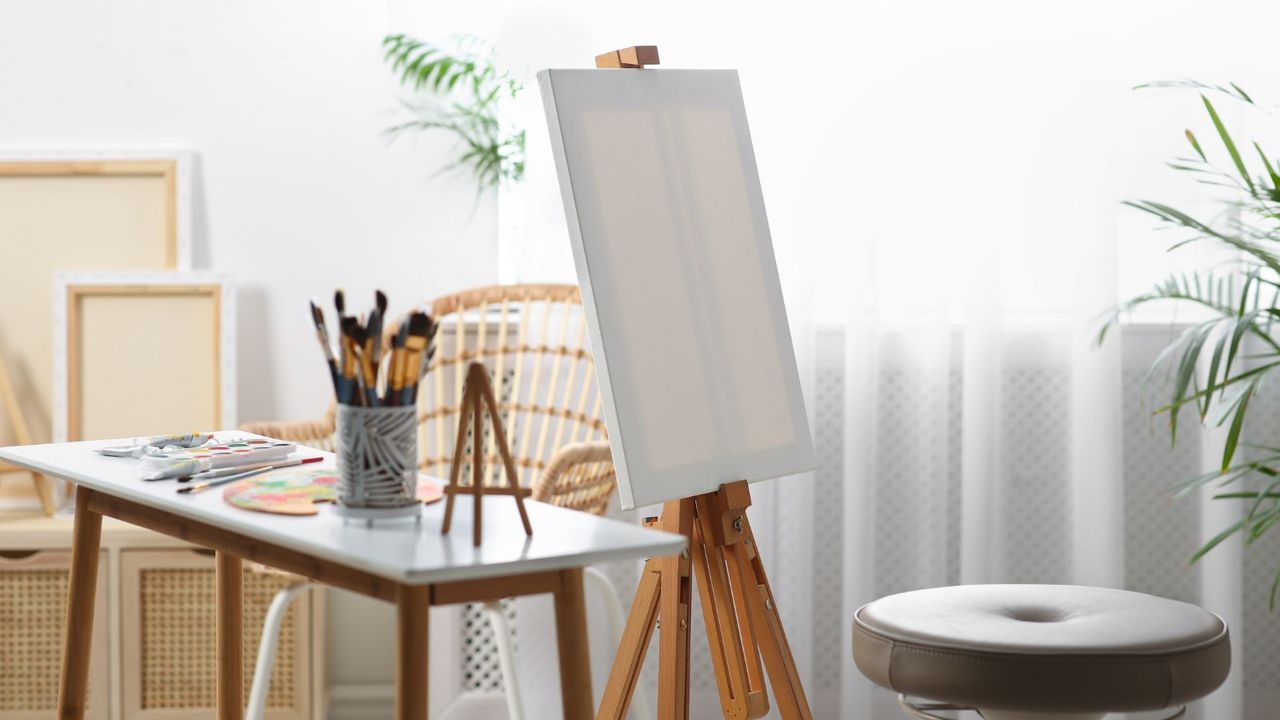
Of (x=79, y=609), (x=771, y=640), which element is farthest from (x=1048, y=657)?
(x=79, y=609)

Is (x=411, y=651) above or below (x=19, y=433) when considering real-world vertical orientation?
below

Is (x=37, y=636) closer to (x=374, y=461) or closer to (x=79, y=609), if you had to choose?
(x=79, y=609)

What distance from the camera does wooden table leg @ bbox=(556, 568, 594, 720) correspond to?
3.88 ft

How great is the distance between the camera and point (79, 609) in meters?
1.67

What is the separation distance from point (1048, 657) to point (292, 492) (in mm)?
949

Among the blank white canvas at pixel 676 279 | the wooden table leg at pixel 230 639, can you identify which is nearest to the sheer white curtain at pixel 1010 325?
the blank white canvas at pixel 676 279

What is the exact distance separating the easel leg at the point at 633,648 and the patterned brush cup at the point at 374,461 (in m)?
0.49

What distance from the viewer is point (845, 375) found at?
2549 millimetres

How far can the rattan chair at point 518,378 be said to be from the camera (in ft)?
8.31

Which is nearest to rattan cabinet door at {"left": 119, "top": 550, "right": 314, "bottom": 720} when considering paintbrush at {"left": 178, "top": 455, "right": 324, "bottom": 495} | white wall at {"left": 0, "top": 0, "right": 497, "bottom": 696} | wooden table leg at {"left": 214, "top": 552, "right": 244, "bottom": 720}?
white wall at {"left": 0, "top": 0, "right": 497, "bottom": 696}

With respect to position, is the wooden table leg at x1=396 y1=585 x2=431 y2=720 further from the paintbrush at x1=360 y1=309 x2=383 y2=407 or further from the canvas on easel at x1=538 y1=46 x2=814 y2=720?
the canvas on easel at x1=538 y1=46 x2=814 y2=720

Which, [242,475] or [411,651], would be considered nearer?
[411,651]

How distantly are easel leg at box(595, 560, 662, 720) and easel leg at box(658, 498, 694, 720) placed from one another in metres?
0.02

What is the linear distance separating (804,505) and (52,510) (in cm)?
155
